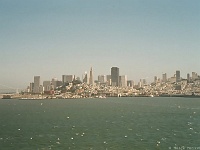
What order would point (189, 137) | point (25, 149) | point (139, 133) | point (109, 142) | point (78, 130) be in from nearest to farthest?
point (25, 149), point (109, 142), point (189, 137), point (139, 133), point (78, 130)

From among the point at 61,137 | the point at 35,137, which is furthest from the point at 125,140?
the point at 35,137

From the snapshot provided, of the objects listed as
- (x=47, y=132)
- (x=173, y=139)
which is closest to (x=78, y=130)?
(x=47, y=132)

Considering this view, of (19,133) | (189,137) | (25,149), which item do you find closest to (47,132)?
(19,133)

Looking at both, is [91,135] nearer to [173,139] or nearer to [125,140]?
[125,140]

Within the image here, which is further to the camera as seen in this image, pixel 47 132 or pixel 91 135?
pixel 47 132

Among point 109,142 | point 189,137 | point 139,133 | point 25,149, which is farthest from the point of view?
point 139,133

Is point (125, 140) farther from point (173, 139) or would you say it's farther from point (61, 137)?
point (61, 137)

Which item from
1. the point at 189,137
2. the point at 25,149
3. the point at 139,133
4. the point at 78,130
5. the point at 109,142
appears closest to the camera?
the point at 25,149

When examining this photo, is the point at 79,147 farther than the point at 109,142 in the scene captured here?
No
